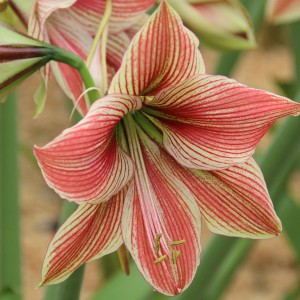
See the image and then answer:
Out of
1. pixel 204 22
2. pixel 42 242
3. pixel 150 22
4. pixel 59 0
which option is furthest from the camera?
pixel 42 242

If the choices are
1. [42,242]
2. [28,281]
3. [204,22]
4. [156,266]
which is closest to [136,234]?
[156,266]

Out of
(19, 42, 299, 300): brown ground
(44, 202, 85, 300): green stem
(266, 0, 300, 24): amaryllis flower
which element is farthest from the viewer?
(19, 42, 299, 300): brown ground

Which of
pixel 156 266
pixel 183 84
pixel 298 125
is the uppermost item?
pixel 183 84

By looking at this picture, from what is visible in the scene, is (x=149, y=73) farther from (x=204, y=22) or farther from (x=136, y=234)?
(x=204, y=22)

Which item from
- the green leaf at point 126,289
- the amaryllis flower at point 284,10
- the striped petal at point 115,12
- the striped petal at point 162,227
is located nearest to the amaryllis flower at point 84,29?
the striped petal at point 115,12

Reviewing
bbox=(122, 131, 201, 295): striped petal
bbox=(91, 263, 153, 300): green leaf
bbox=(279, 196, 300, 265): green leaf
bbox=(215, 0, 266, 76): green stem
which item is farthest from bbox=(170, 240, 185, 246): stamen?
bbox=(279, 196, 300, 265): green leaf

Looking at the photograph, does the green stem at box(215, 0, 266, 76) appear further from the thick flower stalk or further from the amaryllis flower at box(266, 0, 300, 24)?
the thick flower stalk

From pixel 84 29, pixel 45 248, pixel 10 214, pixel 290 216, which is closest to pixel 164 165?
pixel 84 29
